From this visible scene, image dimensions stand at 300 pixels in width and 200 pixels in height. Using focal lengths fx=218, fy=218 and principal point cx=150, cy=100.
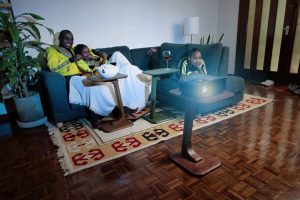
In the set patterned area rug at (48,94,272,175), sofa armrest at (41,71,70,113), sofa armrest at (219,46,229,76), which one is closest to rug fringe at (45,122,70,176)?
patterned area rug at (48,94,272,175)

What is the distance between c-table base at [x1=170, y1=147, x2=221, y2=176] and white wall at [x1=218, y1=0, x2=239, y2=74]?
3.46 meters

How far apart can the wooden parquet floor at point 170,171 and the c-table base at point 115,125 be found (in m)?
0.56

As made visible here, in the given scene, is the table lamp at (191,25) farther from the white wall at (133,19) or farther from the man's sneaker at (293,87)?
the man's sneaker at (293,87)

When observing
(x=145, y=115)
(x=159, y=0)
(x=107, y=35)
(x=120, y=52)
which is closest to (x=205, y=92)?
(x=145, y=115)

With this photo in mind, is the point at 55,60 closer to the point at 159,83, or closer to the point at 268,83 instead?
the point at 159,83

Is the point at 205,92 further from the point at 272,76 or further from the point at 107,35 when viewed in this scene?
the point at 272,76

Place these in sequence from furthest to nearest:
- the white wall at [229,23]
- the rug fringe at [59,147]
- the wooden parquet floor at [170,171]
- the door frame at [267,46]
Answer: the white wall at [229,23]
the door frame at [267,46]
the rug fringe at [59,147]
the wooden parquet floor at [170,171]

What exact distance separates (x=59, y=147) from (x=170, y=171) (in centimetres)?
115

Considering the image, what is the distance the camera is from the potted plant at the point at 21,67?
233cm

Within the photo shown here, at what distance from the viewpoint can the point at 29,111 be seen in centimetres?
263

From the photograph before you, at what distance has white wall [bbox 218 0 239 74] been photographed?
14.9 feet

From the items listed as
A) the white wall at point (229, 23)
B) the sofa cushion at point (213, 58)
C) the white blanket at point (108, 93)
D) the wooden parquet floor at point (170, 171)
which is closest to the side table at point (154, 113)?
the white blanket at point (108, 93)

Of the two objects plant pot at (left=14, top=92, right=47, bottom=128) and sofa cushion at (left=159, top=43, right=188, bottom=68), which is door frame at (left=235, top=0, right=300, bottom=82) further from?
plant pot at (left=14, top=92, right=47, bottom=128)

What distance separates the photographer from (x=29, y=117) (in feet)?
8.70
